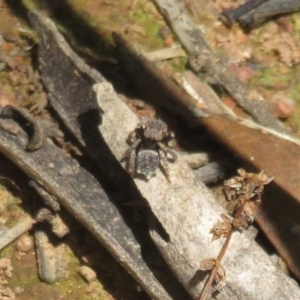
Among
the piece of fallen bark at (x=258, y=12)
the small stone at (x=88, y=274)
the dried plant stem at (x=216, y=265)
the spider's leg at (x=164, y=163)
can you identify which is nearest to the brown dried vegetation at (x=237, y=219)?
the dried plant stem at (x=216, y=265)

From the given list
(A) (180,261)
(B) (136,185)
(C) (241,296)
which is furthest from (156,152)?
(C) (241,296)

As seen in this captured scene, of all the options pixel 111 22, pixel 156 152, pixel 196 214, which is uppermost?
pixel 111 22

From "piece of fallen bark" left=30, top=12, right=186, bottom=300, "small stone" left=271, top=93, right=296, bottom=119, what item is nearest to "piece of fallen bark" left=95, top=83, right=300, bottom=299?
"piece of fallen bark" left=30, top=12, right=186, bottom=300

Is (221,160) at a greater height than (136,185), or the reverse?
(136,185)

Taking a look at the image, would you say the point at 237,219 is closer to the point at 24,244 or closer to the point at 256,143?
the point at 256,143

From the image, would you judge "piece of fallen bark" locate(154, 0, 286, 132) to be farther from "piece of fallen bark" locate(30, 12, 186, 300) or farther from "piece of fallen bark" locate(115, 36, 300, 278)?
"piece of fallen bark" locate(30, 12, 186, 300)

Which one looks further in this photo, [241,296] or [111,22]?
[111,22]

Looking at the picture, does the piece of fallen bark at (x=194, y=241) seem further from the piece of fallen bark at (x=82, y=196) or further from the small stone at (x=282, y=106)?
the small stone at (x=282, y=106)

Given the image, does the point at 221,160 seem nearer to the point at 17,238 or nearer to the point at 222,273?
the point at 222,273
